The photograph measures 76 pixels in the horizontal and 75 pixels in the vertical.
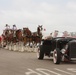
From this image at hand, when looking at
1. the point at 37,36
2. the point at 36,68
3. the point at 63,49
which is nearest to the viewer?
the point at 36,68

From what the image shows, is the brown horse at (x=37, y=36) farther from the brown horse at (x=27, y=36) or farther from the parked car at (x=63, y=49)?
the parked car at (x=63, y=49)

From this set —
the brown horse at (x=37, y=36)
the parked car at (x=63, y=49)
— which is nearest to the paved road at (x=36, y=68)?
the parked car at (x=63, y=49)

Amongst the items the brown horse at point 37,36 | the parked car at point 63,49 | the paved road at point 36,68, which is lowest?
the paved road at point 36,68

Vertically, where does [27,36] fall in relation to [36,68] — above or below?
above

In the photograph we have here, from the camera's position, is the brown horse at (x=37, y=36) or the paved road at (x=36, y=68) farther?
the brown horse at (x=37, y=36)

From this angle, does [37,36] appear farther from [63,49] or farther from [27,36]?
[63,49]

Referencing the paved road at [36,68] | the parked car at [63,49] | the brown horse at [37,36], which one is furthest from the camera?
the brown horse at [37,36]

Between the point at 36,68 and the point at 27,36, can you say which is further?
the point at 27,36

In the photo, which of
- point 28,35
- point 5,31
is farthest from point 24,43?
point 5,31

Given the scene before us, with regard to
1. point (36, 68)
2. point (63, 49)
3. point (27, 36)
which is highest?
point (27, 36)

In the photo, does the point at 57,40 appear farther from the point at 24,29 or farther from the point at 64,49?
the point at 24,29

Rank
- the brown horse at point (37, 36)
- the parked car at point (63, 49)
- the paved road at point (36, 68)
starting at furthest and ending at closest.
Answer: the brown horse at point (37, 36) → the parked car at point (63, 49) → the paved road at point (36, 68)

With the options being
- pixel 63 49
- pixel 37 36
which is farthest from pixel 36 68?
pixel 37 36

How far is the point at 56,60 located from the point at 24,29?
109 ft
